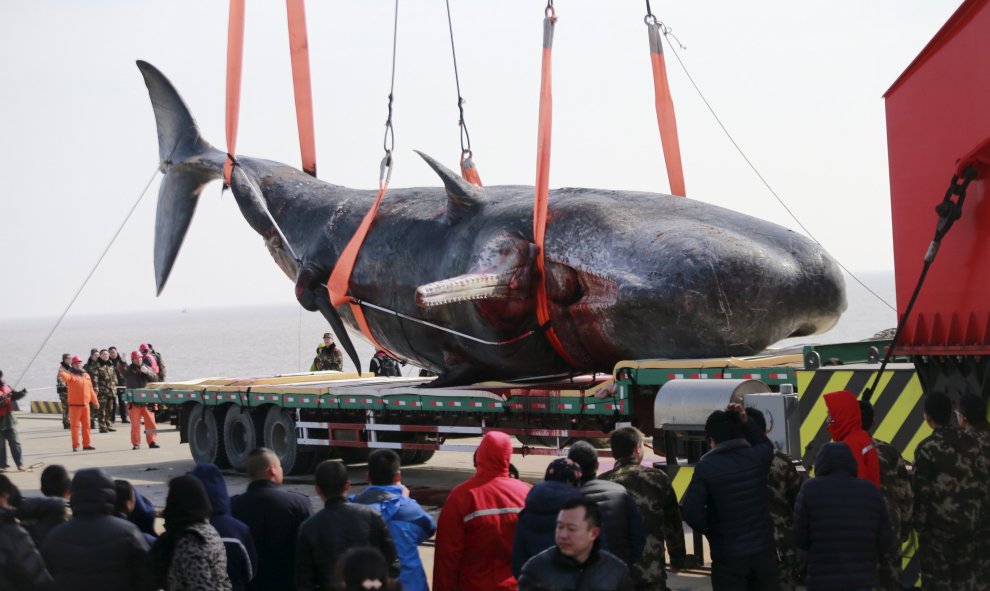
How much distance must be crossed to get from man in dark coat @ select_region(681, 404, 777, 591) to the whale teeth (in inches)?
223

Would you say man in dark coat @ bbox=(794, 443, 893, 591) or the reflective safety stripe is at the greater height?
the reflective safety stripe

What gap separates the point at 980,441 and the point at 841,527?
129 cm

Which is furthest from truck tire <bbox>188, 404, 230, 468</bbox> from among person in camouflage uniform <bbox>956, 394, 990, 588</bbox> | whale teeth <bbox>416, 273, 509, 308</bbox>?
person in camouflage uniform <bbox>956, 394, 990, 588</bbox>

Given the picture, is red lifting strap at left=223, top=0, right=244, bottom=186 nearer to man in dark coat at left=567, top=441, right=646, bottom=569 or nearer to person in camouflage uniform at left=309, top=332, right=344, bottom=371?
person in camouflage uniform at left=309, top=332, right=344, bottom=371

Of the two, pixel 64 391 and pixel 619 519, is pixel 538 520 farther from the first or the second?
pixel 64 391

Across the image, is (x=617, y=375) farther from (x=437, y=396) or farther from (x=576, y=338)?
(x=437, y=396)

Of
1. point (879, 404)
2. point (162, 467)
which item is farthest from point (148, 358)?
point (879, 404)

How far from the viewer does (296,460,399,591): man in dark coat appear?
6160 millimetres

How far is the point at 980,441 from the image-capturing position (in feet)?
24.1

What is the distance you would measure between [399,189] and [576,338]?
3922 millimetres

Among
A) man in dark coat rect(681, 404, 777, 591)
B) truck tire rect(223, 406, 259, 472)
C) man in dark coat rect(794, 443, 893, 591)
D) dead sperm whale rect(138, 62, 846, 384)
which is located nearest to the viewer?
man in dark coat rect(794, 443, 893, 591)

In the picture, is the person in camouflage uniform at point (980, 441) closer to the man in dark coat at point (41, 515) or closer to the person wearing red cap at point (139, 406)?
the man in dark coat at point (41, 515)

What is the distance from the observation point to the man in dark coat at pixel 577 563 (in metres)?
5.21

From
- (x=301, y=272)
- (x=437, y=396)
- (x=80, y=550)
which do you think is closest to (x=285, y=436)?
(x=301, y=272)
